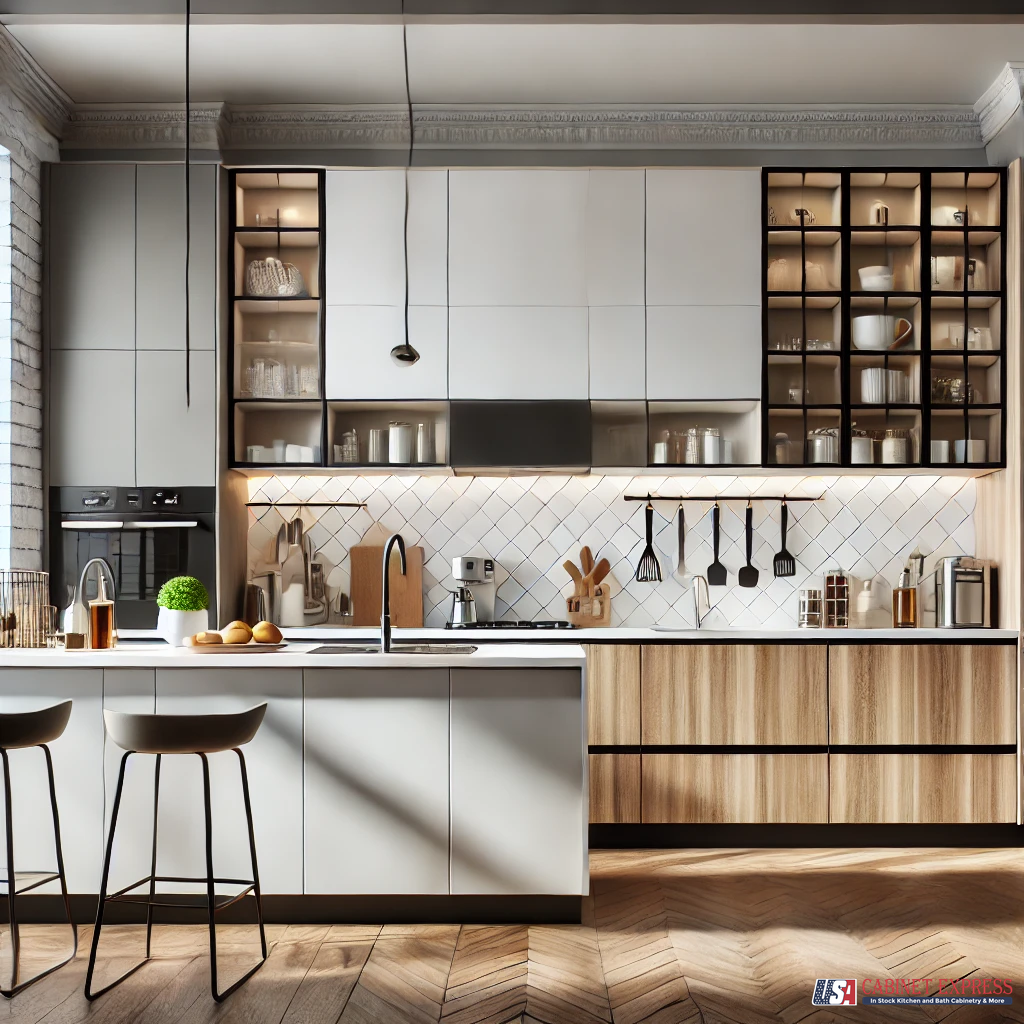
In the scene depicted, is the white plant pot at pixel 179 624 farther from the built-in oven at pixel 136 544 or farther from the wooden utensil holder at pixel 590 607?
the wooden utensil holder at pixel 590 607

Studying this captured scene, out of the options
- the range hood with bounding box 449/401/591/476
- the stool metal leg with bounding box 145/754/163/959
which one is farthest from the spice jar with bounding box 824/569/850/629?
the stool metal leg with bounding box 145/754/163/959

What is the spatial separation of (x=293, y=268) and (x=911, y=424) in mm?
2892

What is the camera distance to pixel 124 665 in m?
3.04

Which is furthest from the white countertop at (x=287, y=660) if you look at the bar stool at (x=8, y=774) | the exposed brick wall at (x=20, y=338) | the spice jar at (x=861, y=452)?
the spice jar at (x=861, y=452)

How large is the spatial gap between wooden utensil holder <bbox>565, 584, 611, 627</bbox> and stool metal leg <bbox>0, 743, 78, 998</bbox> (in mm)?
2347

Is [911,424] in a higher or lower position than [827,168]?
lower

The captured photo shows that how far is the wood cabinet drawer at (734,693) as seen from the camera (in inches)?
158

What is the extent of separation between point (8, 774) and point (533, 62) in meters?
3.35

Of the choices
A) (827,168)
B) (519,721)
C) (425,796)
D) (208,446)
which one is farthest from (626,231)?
(425,796)

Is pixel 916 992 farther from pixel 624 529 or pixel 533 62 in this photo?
pixel 533 62

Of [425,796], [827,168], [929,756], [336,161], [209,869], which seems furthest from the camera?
[336,161]

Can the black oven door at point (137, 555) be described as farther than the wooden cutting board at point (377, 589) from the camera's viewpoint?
No

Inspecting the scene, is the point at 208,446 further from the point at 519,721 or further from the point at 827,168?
the point at 827,168

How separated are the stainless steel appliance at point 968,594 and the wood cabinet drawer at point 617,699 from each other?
1400mm
